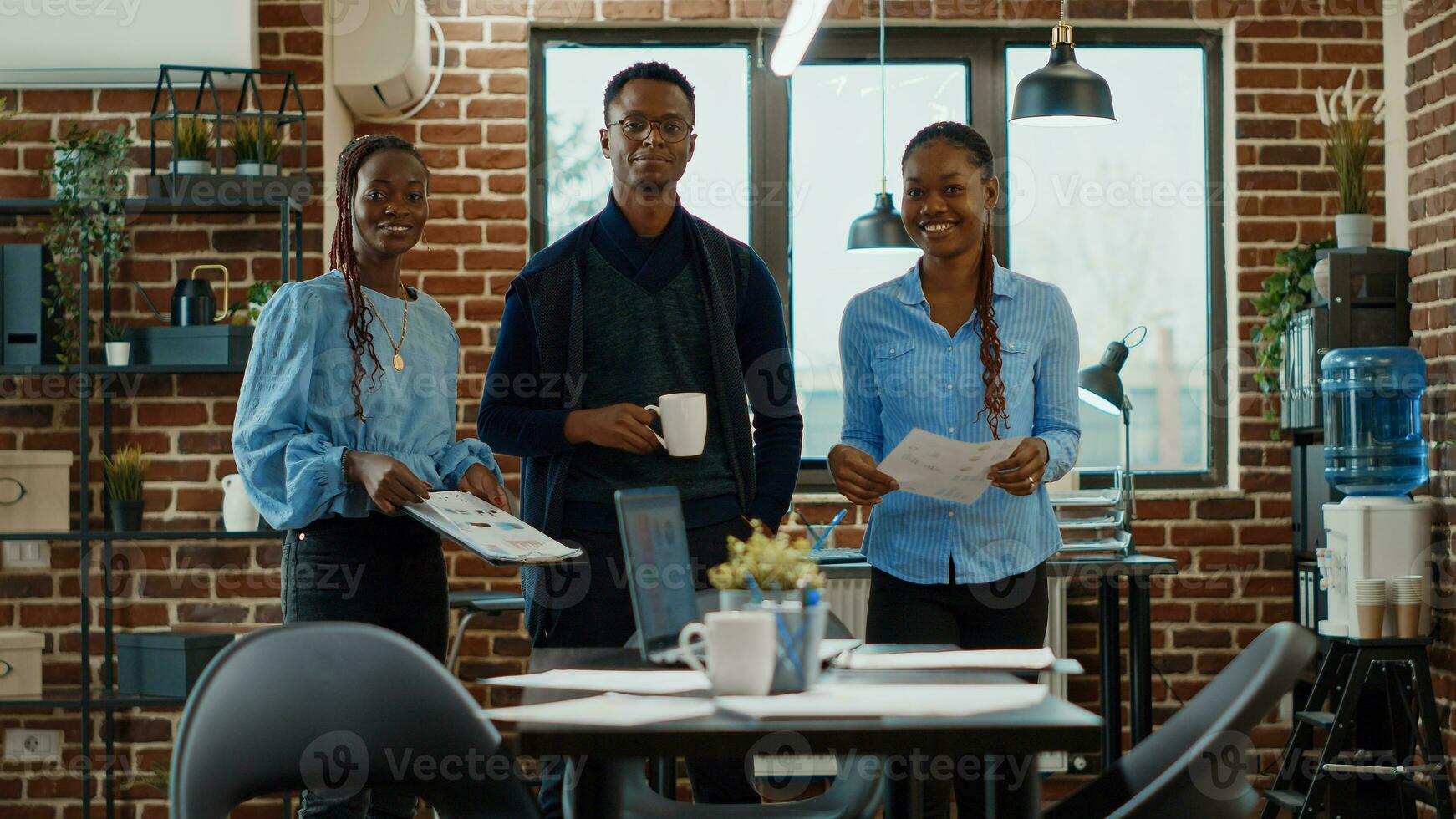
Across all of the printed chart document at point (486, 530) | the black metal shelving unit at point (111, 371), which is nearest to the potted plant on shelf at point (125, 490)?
the black metal shelving unit at point (111, 371)

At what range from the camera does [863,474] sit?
7.30 feet

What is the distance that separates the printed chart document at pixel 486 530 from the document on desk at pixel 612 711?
0.45 metres

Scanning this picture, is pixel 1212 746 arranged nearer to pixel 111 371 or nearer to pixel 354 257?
pixel 354 257

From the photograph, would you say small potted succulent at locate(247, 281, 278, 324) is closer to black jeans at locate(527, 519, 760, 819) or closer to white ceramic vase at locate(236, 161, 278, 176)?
white ceramic vase at locate(236, 161, 278, 176)

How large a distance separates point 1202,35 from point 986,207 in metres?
2.57

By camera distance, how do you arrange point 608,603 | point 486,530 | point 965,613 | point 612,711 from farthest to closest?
point 965,613
point 608,603
point 486,530
point 612,711

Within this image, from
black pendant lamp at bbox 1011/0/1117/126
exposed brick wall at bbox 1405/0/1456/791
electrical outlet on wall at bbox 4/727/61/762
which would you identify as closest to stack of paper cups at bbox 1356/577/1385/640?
exposed brick wall at bbox 1405/0/1456/791

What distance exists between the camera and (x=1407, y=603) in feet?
12.0

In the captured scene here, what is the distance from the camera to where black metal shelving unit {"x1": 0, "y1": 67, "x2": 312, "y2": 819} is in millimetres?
3537

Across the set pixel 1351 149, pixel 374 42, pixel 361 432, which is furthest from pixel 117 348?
pixel 1351 149

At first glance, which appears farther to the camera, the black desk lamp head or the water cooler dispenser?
the black desk lamp head

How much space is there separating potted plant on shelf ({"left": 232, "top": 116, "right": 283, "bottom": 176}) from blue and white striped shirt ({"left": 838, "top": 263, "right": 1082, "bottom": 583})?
1.91 m

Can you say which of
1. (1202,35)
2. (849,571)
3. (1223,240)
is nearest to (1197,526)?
(1223,240)

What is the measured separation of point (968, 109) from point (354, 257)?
9.16ft
